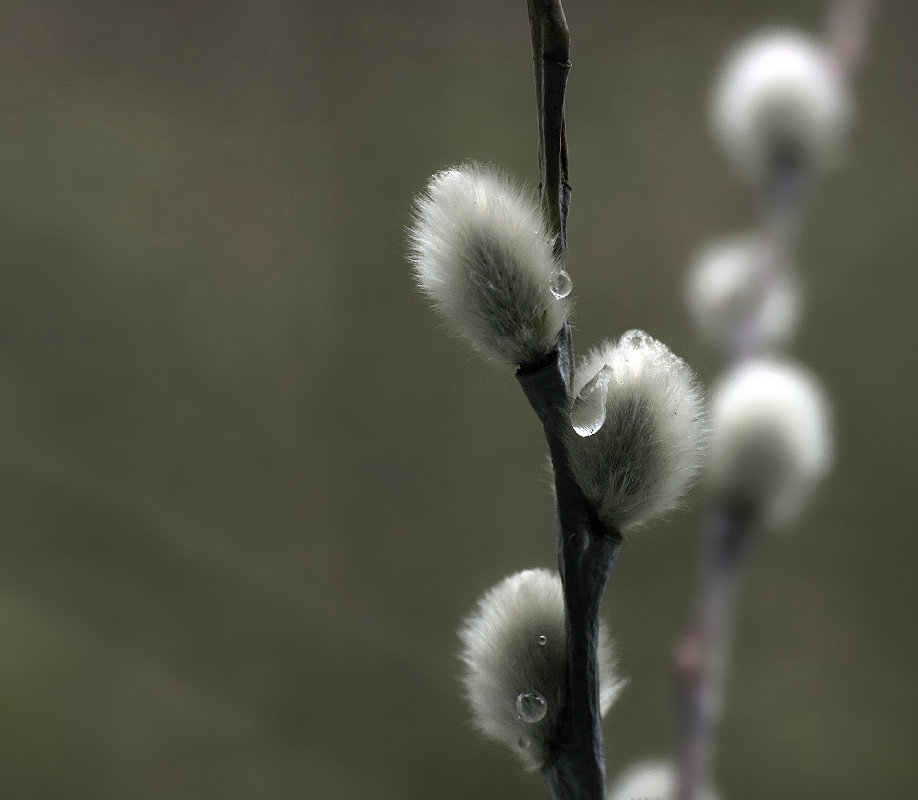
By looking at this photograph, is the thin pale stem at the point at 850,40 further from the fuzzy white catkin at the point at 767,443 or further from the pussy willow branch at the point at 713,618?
the fuzzy white catkin at the point at 767,443

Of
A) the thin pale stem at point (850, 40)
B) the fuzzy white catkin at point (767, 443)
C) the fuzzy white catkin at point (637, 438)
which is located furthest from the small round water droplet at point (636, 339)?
the thin pale stem at point (850, 40)

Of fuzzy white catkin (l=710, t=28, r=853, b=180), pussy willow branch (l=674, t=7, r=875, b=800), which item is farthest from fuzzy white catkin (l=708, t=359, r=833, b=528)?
fuzzy white catkin (l=710, t=28, r=853, b=180)

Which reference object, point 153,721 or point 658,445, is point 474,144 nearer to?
point 153,721

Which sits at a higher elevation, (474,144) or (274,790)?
(474,144)

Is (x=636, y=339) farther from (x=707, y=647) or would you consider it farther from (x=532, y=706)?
(x=707, y=647)

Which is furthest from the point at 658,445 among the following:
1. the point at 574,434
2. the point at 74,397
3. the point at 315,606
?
the point at 74,397

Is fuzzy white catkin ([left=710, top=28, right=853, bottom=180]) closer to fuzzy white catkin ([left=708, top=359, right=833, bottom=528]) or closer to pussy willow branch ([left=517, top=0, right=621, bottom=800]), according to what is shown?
fuzzy white catkin ([left=708, top=359, right=833, bottom=528])
